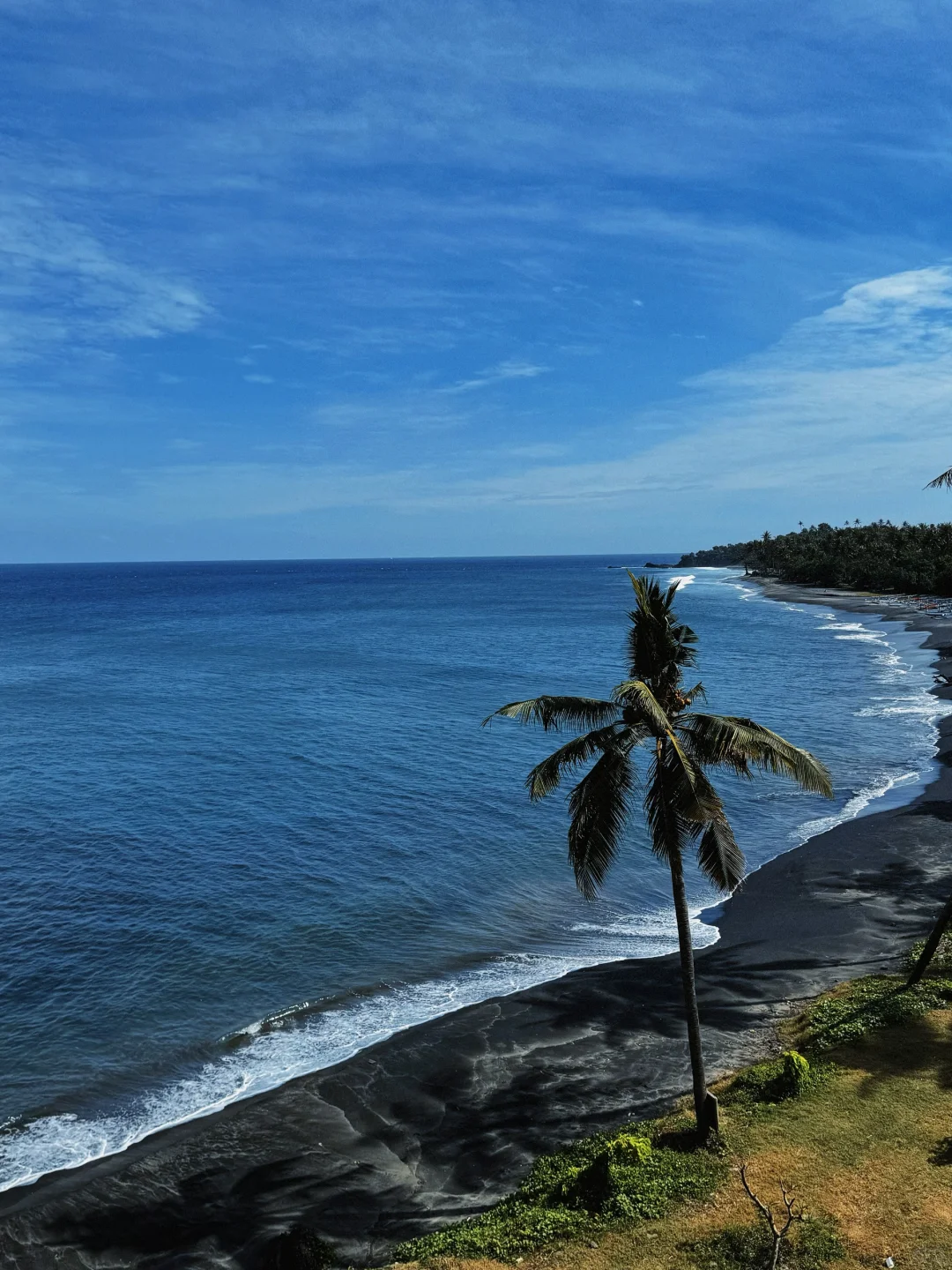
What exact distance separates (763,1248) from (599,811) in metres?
7.23

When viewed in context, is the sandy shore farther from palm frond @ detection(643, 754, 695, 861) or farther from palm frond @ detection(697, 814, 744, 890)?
palm frond @ detection(643, 754, 695, 861)

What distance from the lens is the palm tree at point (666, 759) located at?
16875 mm

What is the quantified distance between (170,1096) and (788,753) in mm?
16840

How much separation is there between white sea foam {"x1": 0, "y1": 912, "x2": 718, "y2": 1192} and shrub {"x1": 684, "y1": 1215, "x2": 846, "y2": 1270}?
11643 millimetres

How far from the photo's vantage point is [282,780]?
51.2 metres

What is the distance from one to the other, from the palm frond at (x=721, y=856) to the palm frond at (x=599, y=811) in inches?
69.5

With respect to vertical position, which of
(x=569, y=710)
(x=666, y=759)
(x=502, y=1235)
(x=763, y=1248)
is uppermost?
(x=569, y=710)

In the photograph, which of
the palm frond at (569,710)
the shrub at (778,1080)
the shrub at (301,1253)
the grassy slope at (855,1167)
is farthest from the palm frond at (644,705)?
the shrub at (301,1253)

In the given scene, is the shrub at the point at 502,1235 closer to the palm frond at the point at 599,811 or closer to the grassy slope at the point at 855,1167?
the grassy slope at the point at 855,1167

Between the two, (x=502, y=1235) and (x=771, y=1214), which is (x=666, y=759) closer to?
(x=771, y=1214)

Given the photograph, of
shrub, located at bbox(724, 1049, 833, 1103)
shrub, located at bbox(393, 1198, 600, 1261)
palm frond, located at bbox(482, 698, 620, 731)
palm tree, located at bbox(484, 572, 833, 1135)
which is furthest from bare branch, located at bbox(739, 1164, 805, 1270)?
palm frond, located at bbox(482, 698, 620, 731)

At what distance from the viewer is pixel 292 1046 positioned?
2445 cm

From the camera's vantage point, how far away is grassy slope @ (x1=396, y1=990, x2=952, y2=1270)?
47.2ft

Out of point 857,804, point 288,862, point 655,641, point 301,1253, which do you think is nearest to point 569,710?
point 655,641
